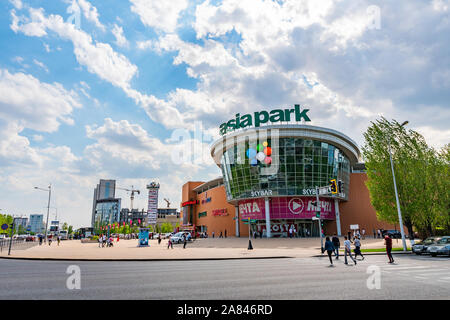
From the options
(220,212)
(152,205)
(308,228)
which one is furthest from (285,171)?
(152,205)

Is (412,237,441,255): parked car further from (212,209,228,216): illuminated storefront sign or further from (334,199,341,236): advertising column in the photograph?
(212,209,228,216): illuminated storefront sign

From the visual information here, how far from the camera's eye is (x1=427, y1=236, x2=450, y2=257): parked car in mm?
20047

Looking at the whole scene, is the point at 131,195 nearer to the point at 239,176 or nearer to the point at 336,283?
the point at 239,176

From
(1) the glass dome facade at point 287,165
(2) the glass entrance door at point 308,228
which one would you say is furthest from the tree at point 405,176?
(2) the glass entrance door at point 308,228

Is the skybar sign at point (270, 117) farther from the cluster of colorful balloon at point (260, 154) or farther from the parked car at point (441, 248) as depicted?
the parked car at point (441, 248)

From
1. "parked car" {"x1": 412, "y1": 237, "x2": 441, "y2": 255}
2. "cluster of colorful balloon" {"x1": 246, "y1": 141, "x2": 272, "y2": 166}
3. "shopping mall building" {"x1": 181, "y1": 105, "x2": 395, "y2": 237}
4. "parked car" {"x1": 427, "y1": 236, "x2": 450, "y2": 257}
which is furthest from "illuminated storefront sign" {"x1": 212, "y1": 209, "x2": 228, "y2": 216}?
"parked car" {"x1": 427, "y1": 236, "x2": 450, "y2": 257}

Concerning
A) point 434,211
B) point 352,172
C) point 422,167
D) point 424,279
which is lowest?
point 424,279

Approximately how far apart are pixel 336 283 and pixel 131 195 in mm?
119750

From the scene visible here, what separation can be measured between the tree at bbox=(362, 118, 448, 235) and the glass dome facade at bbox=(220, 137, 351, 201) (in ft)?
58.4

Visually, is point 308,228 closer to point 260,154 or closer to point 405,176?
point 260,154
